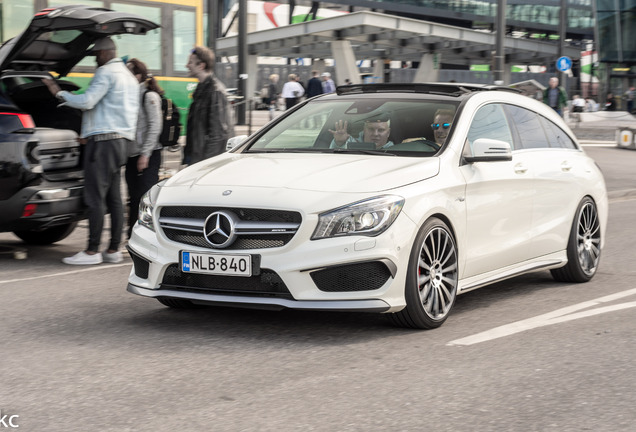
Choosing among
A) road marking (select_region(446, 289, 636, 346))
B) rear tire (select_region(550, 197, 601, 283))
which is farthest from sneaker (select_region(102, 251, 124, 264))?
road marking (select_region(446, 289, 636, 346))

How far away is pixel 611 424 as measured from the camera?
3996mm

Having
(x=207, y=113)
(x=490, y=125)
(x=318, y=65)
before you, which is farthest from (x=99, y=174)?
(x=318, y=65)

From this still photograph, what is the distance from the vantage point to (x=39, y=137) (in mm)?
8211

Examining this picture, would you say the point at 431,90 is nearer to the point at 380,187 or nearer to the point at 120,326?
the point at 380,187

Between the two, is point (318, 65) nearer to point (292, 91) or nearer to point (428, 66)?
point (428, 66)

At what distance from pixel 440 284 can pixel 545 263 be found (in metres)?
1.67

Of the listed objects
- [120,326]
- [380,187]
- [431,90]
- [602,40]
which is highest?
[602,40]

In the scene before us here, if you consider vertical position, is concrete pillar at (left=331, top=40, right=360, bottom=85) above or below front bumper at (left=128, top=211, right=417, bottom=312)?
above

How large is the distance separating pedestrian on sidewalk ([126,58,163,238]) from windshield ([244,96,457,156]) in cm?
208

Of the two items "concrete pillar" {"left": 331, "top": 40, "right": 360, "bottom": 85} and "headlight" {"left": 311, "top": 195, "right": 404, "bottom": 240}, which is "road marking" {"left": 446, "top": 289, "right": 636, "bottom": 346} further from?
"concrete pillar" {"left": 331, "top": 40, "right": 360, "bottom": 85}

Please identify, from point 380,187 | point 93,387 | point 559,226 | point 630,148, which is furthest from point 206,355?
point 630,148

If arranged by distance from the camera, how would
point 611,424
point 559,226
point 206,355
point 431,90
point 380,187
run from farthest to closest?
1. point 559,226
2. point 431,90
3. point 380,187
4. point 206,355
5. point 611,424

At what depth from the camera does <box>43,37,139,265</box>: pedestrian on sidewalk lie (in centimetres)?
809

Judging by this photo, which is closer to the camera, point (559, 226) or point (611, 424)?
point (611, 424)
